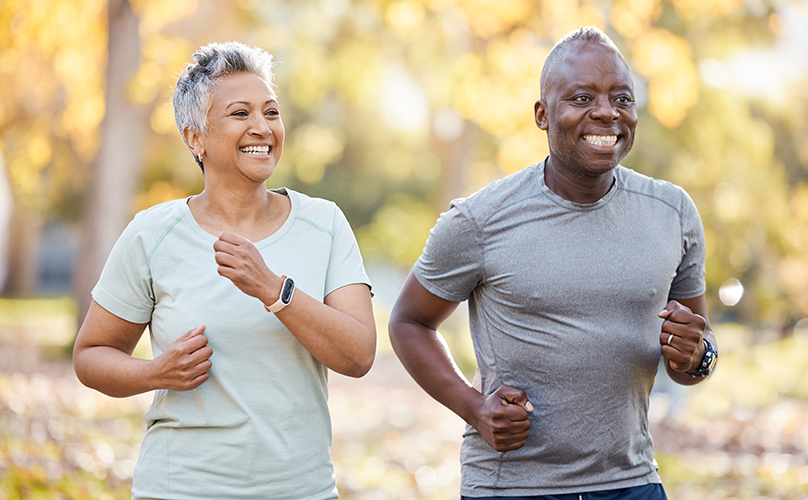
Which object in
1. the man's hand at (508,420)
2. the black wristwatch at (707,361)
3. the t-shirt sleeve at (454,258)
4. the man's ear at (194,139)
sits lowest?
the man's hand at (508,420)

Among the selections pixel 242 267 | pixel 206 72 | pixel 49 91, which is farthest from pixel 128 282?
pixel 49 91

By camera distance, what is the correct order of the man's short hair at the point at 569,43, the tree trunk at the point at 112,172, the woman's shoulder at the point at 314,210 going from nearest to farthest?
the woman's shoulder at the point at 314,210
the man's short hair at the point at 569,43
the tree trunk at the point at 112,172

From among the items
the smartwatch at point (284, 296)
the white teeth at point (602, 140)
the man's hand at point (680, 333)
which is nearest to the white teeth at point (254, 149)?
the smartwatch at point (284, 296)

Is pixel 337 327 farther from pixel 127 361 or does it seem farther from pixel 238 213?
pixel 127 361

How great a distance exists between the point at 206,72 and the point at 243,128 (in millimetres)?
232

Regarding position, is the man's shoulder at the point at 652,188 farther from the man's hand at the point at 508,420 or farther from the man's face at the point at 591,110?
the man's hand at the point at 508,420

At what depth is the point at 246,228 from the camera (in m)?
2.67

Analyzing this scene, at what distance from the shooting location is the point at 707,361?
271cm

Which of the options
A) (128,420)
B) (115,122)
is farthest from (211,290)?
(115,122)

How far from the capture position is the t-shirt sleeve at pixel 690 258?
9.46 ft

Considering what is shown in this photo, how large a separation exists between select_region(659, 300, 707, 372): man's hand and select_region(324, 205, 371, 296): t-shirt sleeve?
35.8 inches

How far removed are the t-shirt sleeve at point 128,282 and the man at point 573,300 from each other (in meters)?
0.93

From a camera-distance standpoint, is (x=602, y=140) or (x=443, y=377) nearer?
(x=602, y=140)

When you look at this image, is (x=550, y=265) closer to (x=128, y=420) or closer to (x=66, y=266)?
(x=128, y=420)
